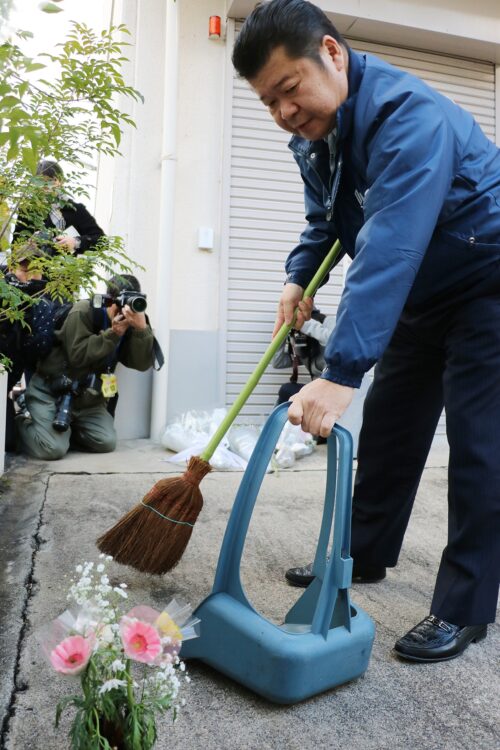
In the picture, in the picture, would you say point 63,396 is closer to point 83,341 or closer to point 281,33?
point 83,341

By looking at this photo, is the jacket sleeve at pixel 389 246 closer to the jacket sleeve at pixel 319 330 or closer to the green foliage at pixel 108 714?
the green foliage at pixel 108 714

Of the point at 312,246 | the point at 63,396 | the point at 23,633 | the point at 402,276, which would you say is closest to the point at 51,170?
the point at 312,246

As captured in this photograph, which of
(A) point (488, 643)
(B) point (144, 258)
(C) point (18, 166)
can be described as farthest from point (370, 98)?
(B) point (144, 258)

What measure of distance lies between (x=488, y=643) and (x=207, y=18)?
4.63 m

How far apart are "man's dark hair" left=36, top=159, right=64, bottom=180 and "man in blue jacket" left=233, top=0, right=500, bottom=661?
81cm

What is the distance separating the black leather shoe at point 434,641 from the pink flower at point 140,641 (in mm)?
928

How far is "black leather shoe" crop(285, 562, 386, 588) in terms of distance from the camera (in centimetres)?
214

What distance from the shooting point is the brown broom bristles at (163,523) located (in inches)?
75.1

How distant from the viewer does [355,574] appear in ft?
7.20

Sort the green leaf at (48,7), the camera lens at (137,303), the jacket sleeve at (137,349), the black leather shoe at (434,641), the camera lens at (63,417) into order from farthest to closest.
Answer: the jacket sleeve at (137,349), the camera lens at (63,417), the camera lens at (137,303), the black leather shoe at (434,641), the green leaf at (48,7)

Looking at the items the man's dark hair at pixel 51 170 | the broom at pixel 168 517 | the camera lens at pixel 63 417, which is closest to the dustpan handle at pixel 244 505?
the broom at pixel 168 517

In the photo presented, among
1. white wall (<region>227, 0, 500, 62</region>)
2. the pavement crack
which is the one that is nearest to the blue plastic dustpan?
the pavement crack

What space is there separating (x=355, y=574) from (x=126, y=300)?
240 cm

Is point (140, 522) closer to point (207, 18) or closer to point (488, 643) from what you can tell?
point (488, 643)
